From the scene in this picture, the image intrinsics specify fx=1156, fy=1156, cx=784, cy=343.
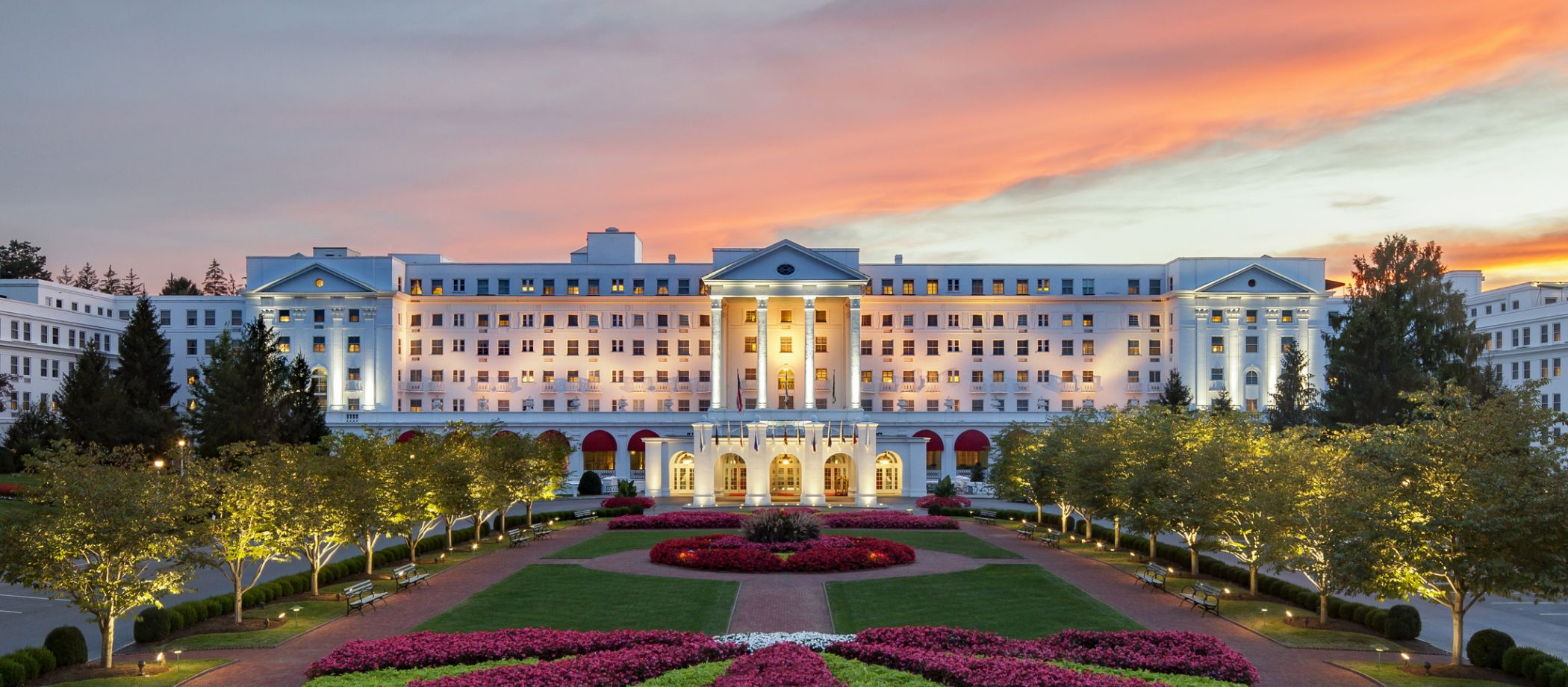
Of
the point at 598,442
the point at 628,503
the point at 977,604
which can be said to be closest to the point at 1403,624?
the point at 977,604

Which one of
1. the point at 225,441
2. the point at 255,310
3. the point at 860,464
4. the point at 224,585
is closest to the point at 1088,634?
the point at 224,585

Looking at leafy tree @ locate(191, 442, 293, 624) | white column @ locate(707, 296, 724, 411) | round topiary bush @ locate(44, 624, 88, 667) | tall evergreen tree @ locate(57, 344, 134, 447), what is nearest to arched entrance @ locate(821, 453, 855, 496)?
white column @ locate(707, 296, 724, 411)

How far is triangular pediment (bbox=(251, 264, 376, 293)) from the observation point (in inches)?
4323

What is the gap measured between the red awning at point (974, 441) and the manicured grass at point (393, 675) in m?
79.6

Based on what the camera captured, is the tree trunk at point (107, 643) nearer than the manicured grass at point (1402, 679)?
No

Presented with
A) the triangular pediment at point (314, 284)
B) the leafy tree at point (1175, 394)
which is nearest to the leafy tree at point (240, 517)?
the triangular pediment at point (314, 284)

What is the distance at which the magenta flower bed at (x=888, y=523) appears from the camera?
2709 inches

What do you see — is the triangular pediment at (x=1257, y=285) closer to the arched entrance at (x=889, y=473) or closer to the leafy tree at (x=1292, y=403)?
the leafy tree at (x=1292, y=403)

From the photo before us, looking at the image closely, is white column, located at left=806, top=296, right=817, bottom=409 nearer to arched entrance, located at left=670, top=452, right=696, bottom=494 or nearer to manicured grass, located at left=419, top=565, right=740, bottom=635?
arched entrance, located at left=670, top=452, right=696, bottom=494

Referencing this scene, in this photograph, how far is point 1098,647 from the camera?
30.5m

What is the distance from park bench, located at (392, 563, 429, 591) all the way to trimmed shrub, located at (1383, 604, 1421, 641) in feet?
110

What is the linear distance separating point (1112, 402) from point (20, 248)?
14643 centimetres

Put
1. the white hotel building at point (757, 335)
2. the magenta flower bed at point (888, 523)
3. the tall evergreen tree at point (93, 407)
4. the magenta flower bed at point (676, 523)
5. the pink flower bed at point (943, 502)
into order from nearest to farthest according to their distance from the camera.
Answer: the magenta flower bed at point (676, 523) → the magenta flower bed at point (888, 523) → the tall evergreen tree at point (93, 407) → the pink flower bed at point (943, 502) → the white hotel building at point (757, 335)

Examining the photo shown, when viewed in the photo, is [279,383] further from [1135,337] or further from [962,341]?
[1135,337]
